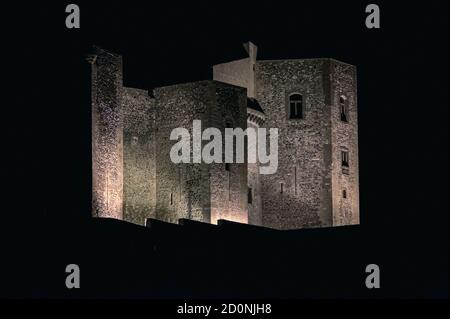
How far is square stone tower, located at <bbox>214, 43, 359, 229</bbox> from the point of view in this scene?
→ 6400 cm

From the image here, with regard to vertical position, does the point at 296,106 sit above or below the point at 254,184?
above

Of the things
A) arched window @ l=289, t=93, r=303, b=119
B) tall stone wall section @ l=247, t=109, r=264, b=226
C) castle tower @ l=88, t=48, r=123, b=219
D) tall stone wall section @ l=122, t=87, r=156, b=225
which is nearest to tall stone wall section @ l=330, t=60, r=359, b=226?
arched window @ l=289, t=93, r=303, b=119

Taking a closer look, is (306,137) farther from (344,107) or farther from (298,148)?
(344,107)

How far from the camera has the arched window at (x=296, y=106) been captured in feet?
212

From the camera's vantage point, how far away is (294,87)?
213 ft

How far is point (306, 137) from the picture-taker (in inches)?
2537

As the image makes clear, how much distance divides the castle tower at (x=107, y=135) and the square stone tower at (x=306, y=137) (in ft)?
→ 21.9

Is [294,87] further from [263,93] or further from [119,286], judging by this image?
[119,286]

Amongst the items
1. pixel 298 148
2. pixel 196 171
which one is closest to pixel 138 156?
pixel 196 171

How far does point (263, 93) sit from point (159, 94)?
5564 millimetres

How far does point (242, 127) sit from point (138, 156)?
4166 mm

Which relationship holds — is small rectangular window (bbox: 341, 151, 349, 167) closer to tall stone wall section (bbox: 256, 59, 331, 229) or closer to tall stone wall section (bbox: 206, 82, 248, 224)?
tall stone wall section (bbox: 256, 59, 331, 229)
